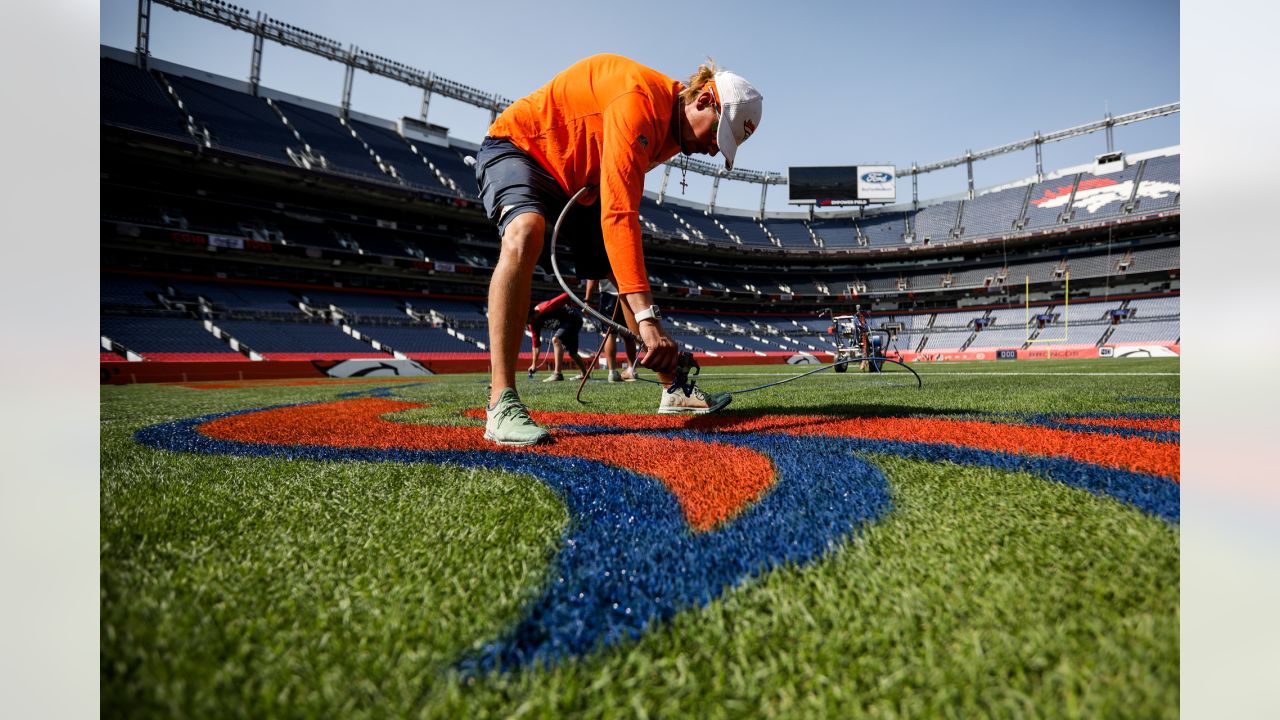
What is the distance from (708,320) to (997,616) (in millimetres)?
31802

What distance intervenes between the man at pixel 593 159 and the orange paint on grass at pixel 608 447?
0.21 meters

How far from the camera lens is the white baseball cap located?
80.0 inches

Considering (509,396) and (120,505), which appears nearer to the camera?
(120,505)

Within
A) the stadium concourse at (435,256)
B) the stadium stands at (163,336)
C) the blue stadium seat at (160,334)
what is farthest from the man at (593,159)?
the blue stadium seat at (160,334)

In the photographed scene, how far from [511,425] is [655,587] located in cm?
120

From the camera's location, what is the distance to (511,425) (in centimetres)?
180

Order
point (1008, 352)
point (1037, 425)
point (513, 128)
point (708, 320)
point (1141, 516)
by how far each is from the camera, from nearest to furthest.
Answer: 1. point (1141, 516)
2. point (1037, 425)
3. point (513, 128)
4. point (1008, 352)
5. point (708, 320)

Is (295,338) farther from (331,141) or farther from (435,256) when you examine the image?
(331,141)

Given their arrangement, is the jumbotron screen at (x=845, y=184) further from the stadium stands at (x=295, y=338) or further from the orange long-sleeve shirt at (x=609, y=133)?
the orange long-sleeve shirt at (x=609, y=133)

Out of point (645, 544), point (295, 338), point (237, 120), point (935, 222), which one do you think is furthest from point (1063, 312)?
point (237, 120)

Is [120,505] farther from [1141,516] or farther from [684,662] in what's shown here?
[1141,516]

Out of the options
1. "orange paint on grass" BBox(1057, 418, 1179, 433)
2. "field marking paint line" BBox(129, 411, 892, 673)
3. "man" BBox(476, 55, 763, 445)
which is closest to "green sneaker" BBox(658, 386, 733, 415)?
"man" BBox(476, 55, 763, 445)

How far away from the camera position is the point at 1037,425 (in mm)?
1847
